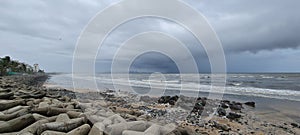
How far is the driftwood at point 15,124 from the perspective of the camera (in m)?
3.47

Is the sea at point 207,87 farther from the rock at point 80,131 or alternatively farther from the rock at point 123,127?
the rock at point 80,131

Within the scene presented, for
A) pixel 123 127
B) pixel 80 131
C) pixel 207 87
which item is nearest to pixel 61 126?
pixel 80 131

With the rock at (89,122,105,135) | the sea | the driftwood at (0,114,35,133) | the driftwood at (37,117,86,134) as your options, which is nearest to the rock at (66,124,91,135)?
the rock at (89,122,105,135)

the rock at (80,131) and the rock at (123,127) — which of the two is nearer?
the rock at (80,131)

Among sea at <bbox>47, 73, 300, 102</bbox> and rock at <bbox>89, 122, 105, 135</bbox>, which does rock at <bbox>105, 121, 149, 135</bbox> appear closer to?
rock at <bbox>89, 122, 105, 135</bbox>

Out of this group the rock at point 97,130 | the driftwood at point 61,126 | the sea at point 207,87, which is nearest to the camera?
the rock at point 97,130

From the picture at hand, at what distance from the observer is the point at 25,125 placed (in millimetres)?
3705

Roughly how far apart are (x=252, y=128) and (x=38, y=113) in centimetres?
720

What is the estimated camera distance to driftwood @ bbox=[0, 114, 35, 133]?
347 centimetres

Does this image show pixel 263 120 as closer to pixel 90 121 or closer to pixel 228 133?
pixel 228 133

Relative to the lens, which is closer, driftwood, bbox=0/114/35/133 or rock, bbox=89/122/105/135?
rock, bbox=89/122/105/135

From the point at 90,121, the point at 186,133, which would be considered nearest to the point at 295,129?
the point at 186,133

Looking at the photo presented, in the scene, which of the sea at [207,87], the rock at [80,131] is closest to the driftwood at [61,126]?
the rock at [80,131]

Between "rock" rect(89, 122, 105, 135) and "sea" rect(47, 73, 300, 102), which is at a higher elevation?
"rock" rect(89, 122, 105, 135)
